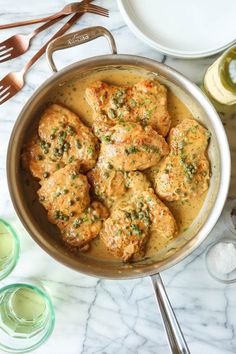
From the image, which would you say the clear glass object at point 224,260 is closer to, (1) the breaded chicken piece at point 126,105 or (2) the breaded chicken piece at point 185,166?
(2) the breaded chicken piece at point 185,166

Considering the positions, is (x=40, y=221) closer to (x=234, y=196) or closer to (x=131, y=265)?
(x=131, y=265)

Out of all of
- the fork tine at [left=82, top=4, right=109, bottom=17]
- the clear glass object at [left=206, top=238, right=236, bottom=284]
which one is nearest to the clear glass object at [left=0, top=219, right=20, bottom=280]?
the clear glass object at [left=206, top=238, right=236, bottom=284]

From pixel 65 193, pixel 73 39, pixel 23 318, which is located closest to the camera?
pixel 73 39

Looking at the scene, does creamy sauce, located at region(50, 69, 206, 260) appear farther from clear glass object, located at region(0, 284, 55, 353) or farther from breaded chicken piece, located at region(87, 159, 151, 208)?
clear glass object, located at region(0, 284, 55, 353)

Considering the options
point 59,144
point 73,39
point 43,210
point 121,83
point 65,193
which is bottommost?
point 43,210

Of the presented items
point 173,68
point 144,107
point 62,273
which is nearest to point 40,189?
point 62,273

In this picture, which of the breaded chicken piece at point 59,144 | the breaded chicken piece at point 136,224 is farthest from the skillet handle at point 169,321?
the breaded chicken piece at point 59,144

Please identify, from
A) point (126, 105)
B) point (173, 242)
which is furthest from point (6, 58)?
point (173, 242)

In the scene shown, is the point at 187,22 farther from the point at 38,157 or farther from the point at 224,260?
the point at 224,260
